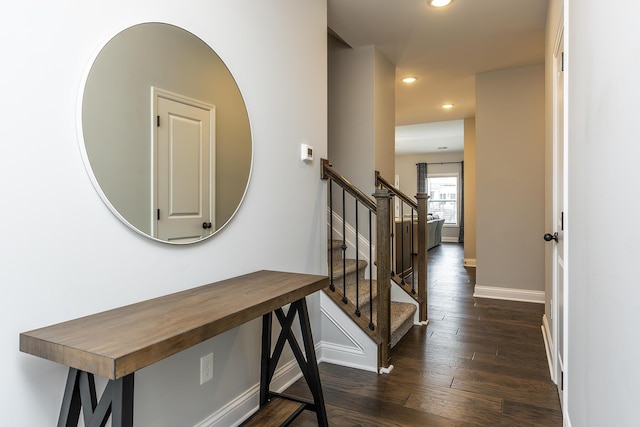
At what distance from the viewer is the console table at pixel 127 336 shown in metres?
0.91

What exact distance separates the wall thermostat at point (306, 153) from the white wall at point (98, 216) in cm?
17

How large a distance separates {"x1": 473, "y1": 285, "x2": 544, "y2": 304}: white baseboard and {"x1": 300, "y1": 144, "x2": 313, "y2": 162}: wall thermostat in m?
3.03

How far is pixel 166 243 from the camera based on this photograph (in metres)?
1.50

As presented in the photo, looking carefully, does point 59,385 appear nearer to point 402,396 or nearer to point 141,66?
point 141,66

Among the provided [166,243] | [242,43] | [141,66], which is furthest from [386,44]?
[166,243]

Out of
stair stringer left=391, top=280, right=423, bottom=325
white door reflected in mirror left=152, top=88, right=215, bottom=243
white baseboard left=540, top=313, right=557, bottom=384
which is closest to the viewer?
white door reflected in mirror left=152, top=88, right=215, bottom=243

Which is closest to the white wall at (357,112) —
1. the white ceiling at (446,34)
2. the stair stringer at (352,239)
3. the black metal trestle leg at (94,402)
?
the white ceiling at (446,34)

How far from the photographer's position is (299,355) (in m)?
1.77

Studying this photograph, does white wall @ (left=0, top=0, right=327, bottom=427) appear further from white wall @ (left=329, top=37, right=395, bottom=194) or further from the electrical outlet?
white wall @ (left=329, top=37, right=395, bottom=194)

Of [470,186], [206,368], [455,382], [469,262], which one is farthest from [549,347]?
[470,186]

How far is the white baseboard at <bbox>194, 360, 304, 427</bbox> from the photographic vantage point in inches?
68.4

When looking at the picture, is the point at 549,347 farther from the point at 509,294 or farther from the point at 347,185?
the point at 347,185

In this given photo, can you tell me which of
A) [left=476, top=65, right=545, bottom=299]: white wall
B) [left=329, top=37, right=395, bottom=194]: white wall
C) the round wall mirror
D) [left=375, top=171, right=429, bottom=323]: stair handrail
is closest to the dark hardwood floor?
[left=375, top=171, right=429, bottom=323]: stair handrail

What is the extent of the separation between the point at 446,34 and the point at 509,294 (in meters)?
2.91
